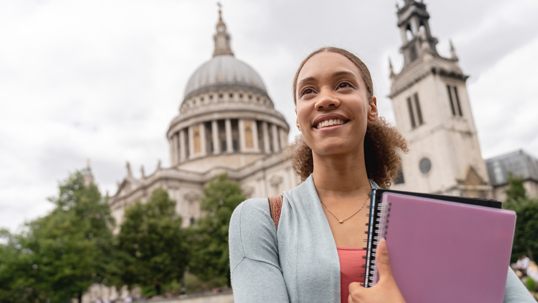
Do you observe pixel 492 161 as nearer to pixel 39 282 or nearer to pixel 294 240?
pixel 39 282

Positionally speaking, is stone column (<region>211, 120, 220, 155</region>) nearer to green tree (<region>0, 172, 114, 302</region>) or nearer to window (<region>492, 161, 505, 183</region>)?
green tree (<region>0, 172, 114, 302</region>)

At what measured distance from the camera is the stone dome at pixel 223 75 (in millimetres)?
75500

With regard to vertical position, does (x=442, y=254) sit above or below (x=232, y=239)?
below

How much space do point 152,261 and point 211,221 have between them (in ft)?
19.3

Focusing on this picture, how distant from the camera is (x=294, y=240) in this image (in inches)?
→ 85.3

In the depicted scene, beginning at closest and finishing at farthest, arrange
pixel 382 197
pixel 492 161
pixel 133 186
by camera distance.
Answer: pixel 382 197
pixel 492 161
pixel 133 186

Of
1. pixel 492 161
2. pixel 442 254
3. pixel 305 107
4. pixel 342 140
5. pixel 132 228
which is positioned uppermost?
pixel 492 161

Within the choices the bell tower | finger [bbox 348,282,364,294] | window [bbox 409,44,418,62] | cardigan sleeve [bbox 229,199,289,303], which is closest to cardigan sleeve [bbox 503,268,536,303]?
finger [bbox 348,282,364,294]

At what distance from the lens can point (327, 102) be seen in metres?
2.37

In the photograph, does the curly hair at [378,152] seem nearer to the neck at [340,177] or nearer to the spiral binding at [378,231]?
the neck at [340,177]

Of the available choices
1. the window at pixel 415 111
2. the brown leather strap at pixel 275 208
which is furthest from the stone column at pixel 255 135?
the brown leather strap at pixel 275 208

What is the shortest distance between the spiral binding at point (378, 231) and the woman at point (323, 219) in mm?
48

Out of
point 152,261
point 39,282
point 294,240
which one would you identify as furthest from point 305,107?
point 152,261

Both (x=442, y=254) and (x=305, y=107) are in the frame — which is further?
(x=305, y=107)
